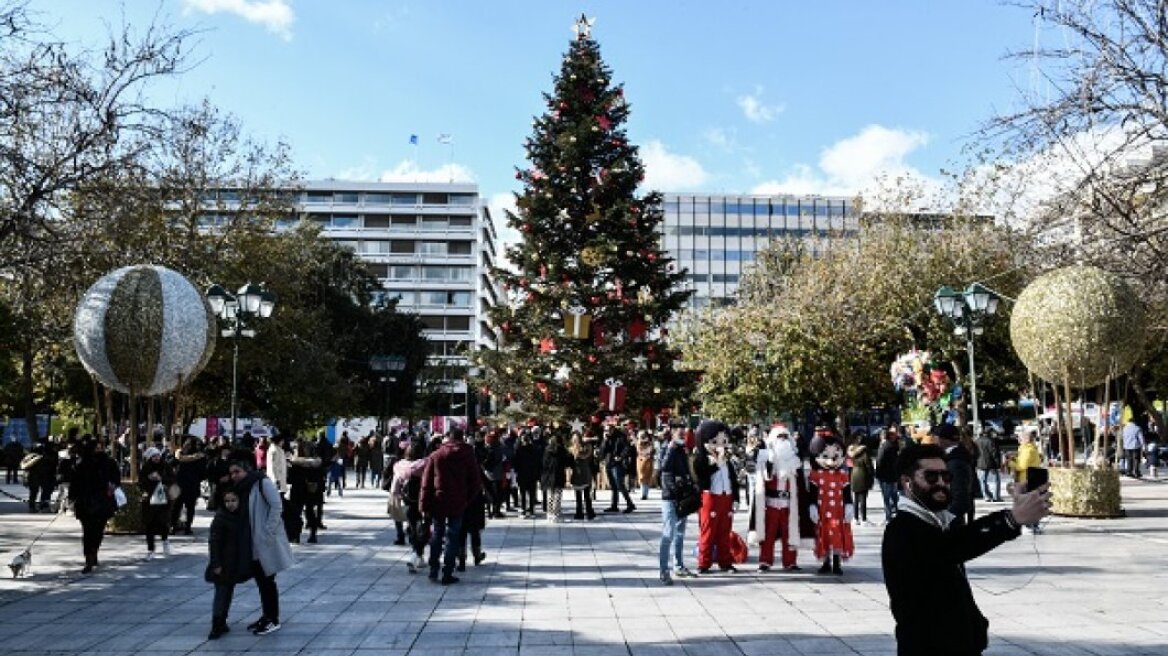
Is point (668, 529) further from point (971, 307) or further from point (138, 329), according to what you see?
point (971, 307)

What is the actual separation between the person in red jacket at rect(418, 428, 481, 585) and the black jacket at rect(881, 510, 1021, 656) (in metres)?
7.50

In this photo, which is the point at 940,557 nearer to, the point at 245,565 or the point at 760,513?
the point at 245,565

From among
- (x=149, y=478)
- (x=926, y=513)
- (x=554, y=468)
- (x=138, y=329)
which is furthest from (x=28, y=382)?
(x=926, y=513)

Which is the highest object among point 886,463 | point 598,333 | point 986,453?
point 598,333

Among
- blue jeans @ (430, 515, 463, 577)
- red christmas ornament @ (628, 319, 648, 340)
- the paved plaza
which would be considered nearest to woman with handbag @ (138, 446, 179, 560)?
the paved plaza

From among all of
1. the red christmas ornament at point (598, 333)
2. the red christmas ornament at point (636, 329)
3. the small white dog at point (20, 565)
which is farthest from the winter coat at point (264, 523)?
the red christmas ornament at point (636, 329)

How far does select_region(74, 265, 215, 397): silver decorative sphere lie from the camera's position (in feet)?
43.2

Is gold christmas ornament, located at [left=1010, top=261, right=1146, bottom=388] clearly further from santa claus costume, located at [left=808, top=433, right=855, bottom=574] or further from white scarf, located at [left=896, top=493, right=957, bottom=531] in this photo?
white scarf, located at [left=896, top=493, right=957, bottom=531]

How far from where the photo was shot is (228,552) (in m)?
8.14

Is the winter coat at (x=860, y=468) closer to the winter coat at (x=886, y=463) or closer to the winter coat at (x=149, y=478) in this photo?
the winter coat at (x=886, y=463)

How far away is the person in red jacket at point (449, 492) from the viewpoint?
35.4ft

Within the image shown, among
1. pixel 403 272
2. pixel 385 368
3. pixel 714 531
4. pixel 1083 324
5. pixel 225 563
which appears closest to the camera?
pixel 225 563

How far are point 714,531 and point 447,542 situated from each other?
322 centimetres

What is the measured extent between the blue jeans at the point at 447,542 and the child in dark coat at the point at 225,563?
9.73 ft
